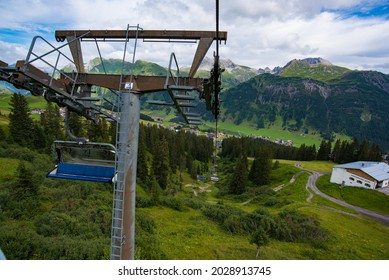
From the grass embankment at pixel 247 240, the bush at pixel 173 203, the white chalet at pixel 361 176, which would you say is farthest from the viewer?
the white chalet at pixel 361 176

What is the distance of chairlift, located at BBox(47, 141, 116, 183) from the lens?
296 inches

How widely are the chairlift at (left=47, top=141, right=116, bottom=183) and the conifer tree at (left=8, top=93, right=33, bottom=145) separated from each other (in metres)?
49.4

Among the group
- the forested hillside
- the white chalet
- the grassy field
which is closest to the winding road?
the forested hillside

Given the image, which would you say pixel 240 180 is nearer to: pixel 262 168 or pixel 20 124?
pixel 262 168

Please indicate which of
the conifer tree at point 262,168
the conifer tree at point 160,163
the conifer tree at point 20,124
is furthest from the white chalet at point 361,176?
the conifer tree at point 20,124

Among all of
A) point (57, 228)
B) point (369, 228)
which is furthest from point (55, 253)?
point (369, 228)

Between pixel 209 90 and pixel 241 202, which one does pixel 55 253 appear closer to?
pixel 209 90

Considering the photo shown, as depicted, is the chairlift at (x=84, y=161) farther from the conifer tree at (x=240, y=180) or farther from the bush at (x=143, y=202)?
the conifer tree at (x=240, y=180)

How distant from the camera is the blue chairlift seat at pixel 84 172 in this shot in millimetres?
7438

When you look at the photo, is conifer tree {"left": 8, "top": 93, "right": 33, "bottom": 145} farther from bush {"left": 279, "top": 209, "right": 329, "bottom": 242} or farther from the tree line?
the tree line

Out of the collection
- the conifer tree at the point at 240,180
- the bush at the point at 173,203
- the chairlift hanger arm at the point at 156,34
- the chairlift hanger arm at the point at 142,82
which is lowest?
the conifer tree at the point at 240,180

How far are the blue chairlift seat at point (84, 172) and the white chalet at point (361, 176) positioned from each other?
226 ft

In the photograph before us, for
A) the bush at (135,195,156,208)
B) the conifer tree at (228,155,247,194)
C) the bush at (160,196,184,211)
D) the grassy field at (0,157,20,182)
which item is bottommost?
the conifer tree at (228,155,247,194)
